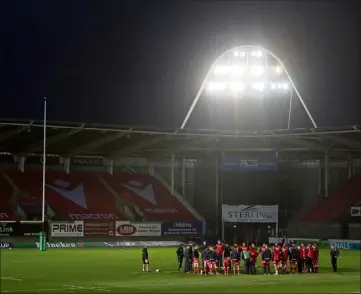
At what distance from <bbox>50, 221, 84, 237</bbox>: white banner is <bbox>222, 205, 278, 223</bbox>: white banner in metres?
15.1

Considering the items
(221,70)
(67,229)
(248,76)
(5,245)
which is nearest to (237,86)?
(248,76)

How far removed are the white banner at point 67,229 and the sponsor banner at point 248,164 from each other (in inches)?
640

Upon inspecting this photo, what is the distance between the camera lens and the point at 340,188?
2876 inches

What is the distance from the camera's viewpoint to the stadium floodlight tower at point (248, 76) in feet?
222

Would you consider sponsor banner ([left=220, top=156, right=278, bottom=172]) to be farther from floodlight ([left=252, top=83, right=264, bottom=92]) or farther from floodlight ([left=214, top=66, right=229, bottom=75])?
floodlight ([left=214, top=66, right=229, bottom=75])

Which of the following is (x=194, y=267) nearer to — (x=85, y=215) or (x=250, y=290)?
(x=250, y=290)

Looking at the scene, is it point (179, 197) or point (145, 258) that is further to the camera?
point (179, 197)

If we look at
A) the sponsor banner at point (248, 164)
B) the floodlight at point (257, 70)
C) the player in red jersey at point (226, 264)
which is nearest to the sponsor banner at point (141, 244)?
the sponsor banner at point (248, 164)

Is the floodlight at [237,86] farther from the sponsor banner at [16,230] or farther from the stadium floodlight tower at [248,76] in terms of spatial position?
the sponsor banner at [16,230]

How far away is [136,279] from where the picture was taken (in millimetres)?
34000

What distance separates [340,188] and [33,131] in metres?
31.2

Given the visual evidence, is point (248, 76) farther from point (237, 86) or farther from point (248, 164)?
point (248, 164)

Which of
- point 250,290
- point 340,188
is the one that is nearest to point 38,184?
point 340,188

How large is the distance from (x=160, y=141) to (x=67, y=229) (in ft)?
42.7
